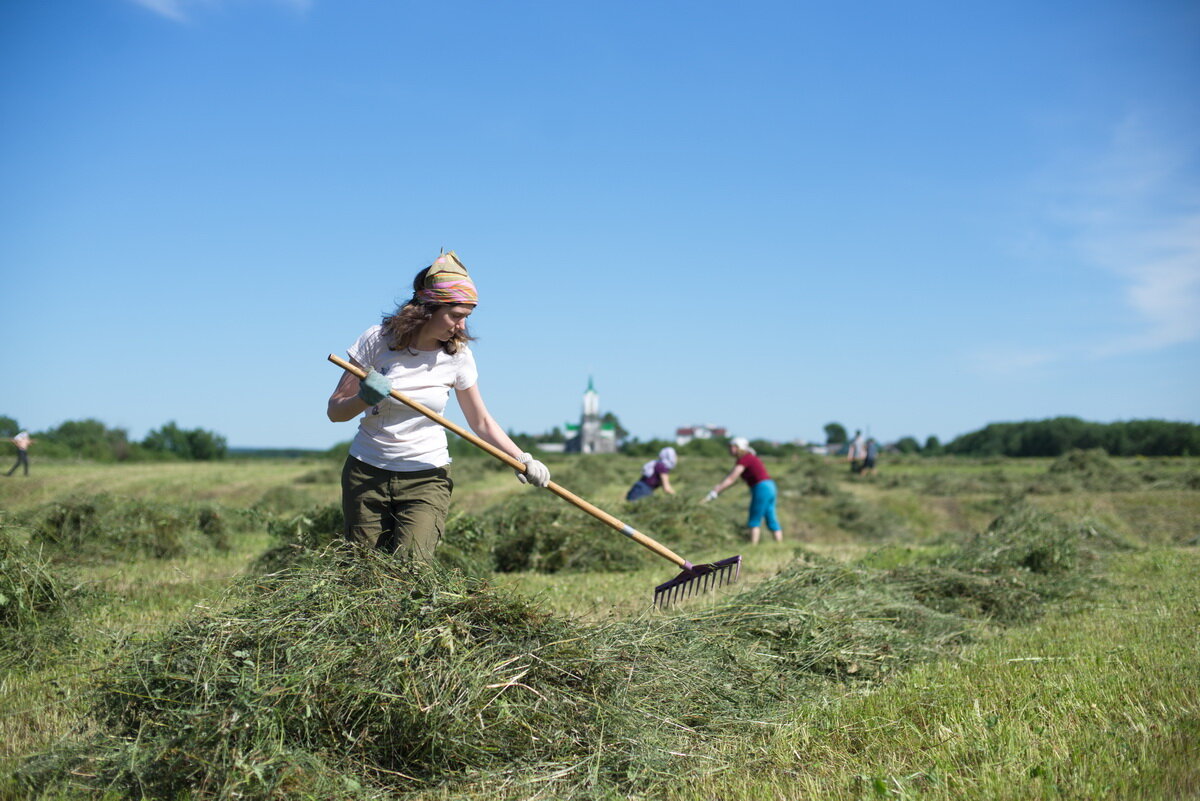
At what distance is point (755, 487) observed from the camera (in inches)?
502

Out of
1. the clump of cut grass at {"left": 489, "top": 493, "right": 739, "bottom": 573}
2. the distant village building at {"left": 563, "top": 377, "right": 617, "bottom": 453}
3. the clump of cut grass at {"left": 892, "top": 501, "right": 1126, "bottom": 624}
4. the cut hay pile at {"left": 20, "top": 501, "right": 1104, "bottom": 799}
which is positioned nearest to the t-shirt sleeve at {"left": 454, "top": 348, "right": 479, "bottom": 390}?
the cut hay pile at {"left": 20, "top": 501, "right": 1104, "bottom": 799}

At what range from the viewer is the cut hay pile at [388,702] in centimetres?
304

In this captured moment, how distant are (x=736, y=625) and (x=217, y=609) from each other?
2.74 metres

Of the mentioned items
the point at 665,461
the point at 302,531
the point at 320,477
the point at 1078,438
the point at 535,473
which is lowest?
the point at 302,531

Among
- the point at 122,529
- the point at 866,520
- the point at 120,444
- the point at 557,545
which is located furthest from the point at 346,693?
the point at 120,444

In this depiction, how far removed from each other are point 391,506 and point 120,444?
103 ft

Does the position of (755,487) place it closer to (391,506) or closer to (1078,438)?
(391,506)

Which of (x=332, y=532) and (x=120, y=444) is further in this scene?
(x=120, y=444)

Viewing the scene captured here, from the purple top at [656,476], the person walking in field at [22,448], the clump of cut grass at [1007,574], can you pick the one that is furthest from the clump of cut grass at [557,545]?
the person walking in field at [22,448]

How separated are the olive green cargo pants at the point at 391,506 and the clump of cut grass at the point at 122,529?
5.38 meters

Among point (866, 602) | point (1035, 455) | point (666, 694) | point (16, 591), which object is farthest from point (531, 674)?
point (1035, 455)

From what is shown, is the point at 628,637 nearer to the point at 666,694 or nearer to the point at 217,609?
the point at 666,694

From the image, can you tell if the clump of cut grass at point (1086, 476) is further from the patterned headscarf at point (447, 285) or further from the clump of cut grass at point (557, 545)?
the patterned headscarf at point (447, 285)

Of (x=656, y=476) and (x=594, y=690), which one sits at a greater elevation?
(x=656, y=476)
